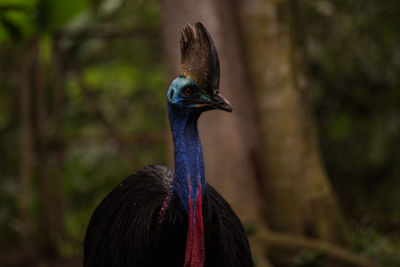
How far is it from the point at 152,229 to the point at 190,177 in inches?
12.1

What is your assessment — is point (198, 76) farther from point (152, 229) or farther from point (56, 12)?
point (56, 12)

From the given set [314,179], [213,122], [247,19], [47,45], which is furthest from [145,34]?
[314,179]

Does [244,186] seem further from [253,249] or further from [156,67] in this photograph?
[156,67]

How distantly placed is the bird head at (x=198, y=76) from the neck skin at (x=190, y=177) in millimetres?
56

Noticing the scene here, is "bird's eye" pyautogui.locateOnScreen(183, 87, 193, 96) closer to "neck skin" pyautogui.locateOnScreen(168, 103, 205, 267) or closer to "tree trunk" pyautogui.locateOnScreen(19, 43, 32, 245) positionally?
"neck skin" pyautogui.locateOnScreen(168, 103, 205, 267)

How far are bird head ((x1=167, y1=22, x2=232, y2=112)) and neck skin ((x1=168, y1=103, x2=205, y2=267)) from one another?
56 mm

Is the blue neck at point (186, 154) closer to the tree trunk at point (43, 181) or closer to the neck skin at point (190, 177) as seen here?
the neck skin at point (190, 177)

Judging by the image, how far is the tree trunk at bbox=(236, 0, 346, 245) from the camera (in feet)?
14.2

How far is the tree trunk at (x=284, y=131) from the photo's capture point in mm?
4328

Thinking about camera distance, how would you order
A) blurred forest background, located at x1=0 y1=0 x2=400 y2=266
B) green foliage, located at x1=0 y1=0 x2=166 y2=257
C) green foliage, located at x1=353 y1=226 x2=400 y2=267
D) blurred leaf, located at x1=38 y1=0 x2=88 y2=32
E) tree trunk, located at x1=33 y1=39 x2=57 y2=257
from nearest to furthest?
blurred forest background, located at x1=0 y1=0 x2=400 y2=266 → green foliage, located at x1=353 y1=226 x2=400 y2=267 → blurred leaf, located at x1=38 y1=0 x2=88 y2=32 → tree trunk, located at x1=33 y1=39 x2=57 y2=257 → green foliage, located at x1=0 y1=0 x2=166 y2=257

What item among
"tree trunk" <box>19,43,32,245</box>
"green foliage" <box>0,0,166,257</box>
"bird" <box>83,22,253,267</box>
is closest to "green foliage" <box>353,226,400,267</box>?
"bird" <box>83,22,253,267</box>

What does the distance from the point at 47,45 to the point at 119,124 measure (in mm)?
2079

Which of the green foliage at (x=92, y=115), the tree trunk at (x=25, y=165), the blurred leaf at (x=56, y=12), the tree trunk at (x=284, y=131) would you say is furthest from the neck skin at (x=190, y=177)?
the green foliage at (x=92, y=115)

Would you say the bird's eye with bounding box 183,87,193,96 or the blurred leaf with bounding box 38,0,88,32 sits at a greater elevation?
the blurred leaf with bounding box 38,0,88,32
